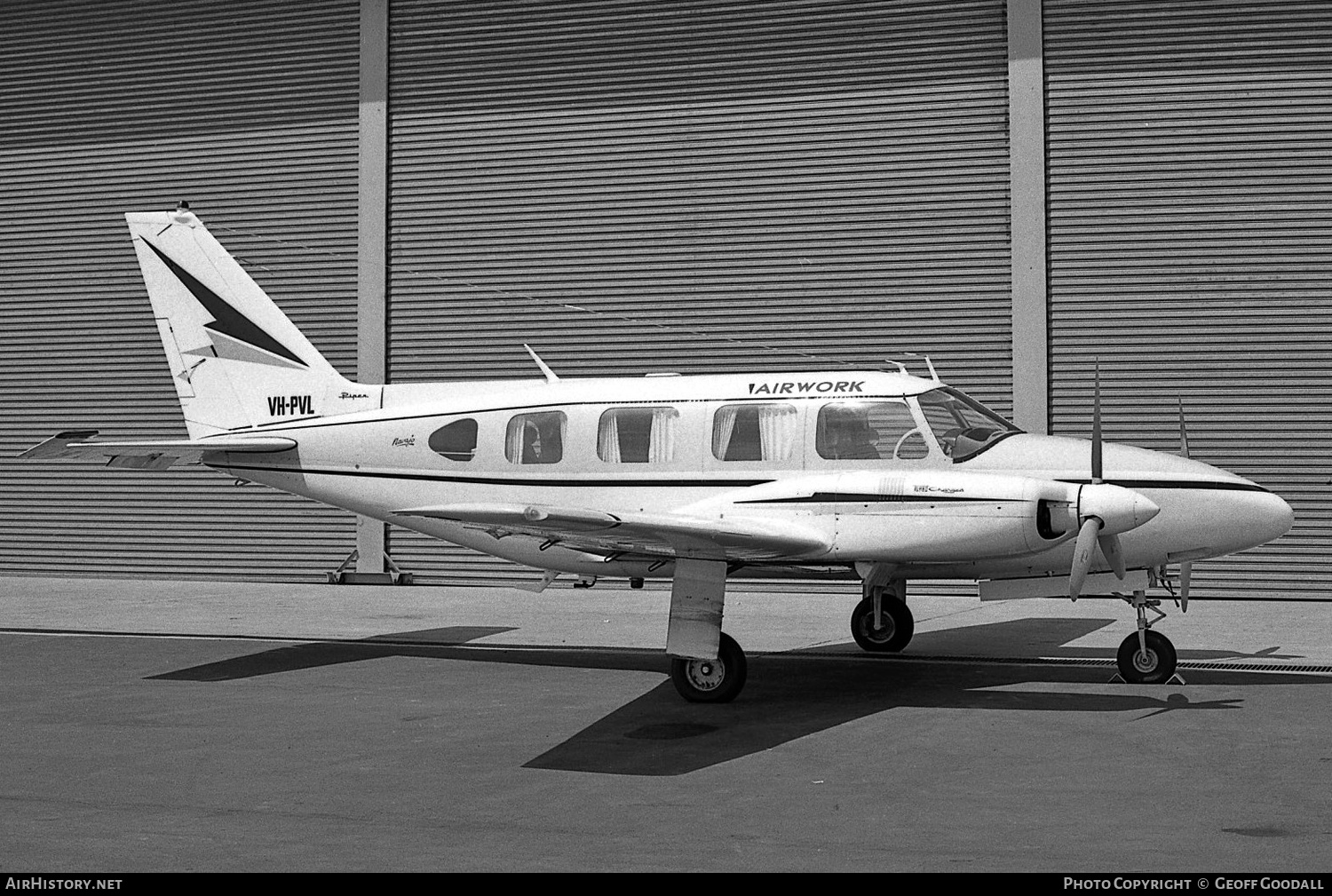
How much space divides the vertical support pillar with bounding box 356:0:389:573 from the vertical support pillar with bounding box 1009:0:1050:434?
969 centimetres

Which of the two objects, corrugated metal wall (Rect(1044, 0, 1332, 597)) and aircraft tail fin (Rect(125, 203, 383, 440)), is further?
corrugated metal wall (Rect(1044, 0, 1332, 597))

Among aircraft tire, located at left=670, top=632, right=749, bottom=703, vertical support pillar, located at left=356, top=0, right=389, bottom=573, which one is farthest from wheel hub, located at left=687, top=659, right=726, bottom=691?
vertical support pillar, located at left=356, top=0, right=389, bottom=573

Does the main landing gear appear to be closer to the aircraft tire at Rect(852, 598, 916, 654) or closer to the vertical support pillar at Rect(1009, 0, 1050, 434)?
the aircraft tire at Rect(852, 598, 916, 654)

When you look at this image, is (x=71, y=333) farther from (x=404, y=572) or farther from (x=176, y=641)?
(x=176, y=641)

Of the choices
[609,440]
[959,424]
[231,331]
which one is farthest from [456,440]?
[959,424]

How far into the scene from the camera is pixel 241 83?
23547 mm

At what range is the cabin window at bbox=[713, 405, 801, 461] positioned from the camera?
12.6 metres

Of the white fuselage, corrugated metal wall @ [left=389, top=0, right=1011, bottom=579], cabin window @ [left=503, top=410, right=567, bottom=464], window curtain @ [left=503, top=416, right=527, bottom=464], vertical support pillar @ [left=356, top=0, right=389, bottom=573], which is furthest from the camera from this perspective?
vertical support pillar @ [left=356, top=0, right=389, bottom=573]

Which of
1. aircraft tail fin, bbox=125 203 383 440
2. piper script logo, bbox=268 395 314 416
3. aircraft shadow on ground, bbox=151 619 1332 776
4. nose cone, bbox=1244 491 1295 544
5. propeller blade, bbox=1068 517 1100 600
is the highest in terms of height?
aircraft tail fin, bbox=125 203 383 440

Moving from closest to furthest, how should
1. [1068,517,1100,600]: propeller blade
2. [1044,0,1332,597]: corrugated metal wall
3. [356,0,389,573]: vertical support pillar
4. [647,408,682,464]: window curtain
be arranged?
1. [1068,517,1100,600]: propeller blade
2. [647,408,682,464]: window curtain
3. [1044,0,1332,597]: corrugated metal wall
4. [356,0,389,573]: vertical support pillar

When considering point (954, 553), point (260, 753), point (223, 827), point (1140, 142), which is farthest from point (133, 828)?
point (1140, 142)

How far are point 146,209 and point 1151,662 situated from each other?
18.5 meters

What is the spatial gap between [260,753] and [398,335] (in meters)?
13.8

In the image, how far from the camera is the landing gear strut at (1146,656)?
11742mm
